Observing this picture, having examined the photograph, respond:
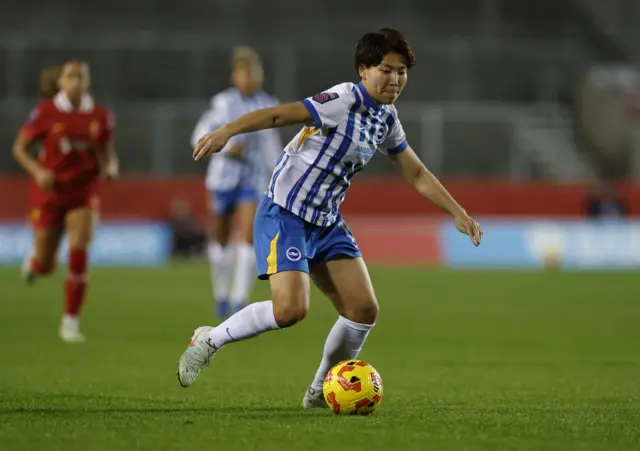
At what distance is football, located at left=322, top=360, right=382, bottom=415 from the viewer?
21.7 ft

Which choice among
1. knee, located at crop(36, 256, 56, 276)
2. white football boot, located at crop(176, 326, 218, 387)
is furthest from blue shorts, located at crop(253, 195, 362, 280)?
knee, located at crop(36, 256, 56, 276)

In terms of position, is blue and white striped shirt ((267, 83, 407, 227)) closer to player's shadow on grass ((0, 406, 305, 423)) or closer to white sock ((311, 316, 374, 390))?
white sock ((311, 316, 374, 390))

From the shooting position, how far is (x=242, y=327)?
6918 mm

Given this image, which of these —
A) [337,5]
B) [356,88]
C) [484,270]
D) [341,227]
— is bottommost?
[484,270]

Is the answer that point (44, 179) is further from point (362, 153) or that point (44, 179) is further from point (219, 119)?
point (362, 153)

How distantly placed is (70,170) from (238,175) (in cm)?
288

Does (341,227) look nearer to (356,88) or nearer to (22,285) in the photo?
(356,88)

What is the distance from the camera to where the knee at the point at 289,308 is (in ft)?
22.1

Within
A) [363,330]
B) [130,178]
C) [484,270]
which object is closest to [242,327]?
[363,330]

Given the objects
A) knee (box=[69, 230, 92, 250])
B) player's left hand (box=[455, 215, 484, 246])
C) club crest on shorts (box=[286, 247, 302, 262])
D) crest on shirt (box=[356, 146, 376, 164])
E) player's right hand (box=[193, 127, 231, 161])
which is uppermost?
player's right hand (box=[193, 127, 231, 161])

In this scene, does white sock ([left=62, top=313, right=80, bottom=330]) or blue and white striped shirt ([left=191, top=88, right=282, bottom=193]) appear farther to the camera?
blue and white striped shirt ([left=191, top=88, right=282, bottom=193])

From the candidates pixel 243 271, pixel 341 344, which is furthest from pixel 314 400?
pixel 243 271

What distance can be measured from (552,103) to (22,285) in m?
14.4

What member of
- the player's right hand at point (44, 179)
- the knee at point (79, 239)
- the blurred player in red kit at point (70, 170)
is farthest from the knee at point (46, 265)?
the player's right hand at point (44, 179)
